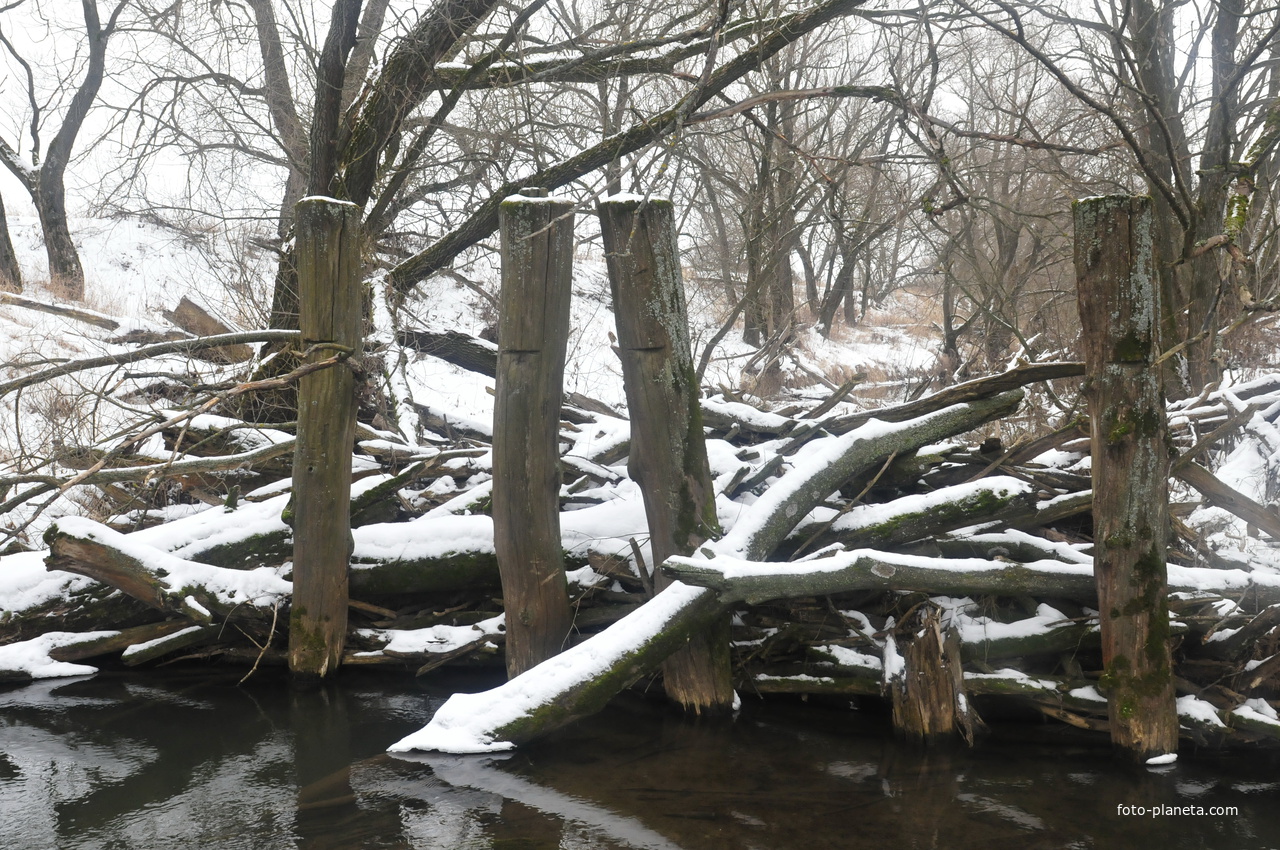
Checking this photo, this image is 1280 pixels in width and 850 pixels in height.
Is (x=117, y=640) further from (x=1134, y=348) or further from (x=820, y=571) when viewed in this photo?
(x=1134, y=348)

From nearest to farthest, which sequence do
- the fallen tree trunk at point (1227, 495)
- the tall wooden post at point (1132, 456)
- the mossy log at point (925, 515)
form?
the tall wooden post at point (1132, 456), the fallen tree trunk at point (1227, 495), the mossy log at point (925, 515)

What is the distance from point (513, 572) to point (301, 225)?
7.71 feet

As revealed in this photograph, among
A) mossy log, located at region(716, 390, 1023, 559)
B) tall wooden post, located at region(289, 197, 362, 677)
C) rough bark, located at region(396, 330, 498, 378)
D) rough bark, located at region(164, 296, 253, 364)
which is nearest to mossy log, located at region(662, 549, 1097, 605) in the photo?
mossy log, located at region(716, 390, 1023, 559)

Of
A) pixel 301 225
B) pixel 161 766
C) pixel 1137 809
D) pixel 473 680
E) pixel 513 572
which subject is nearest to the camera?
pixel 1137 809

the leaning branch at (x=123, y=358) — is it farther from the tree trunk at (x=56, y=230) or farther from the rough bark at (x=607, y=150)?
the tree trunk at (x=56, y=230)

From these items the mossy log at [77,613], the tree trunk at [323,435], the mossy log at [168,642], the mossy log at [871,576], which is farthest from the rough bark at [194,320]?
the mossy log at [871,576]

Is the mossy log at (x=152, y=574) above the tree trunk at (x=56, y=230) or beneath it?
beneath

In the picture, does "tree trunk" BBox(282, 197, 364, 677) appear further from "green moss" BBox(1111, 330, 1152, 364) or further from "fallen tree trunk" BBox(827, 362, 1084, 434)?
"green moss" BBox(1111, 330, 1152, 364)

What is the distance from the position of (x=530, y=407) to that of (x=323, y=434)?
4.56ft

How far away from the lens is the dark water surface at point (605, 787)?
350 centimetres

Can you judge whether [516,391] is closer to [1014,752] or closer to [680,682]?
[680,682]

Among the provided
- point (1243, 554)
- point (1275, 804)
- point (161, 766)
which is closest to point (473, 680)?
point (161, 766)

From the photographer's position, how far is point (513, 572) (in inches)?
182

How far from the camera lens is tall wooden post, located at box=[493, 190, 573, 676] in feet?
14.8
